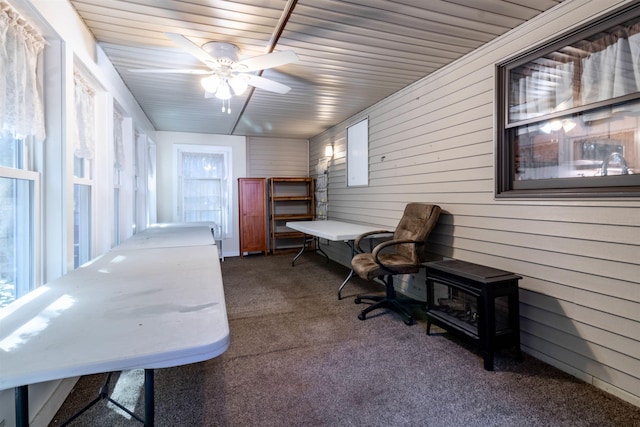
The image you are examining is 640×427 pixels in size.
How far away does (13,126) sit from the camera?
4.91ft

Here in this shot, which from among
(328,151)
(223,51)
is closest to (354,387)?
(223,51)

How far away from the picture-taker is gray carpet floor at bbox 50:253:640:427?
1630 millimetres

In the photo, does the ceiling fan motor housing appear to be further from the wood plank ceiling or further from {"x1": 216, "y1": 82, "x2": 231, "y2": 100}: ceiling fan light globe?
{"x1": 216, "y1": 82, "x2": 231, "y2": 100}: ceiling fan light globe

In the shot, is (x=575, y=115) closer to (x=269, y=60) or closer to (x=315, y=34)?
(x=315, y=34)

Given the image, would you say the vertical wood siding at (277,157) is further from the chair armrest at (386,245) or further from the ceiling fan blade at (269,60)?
the chair armrest at (386,245)

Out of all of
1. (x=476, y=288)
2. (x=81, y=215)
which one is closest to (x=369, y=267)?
(x=476, y=288)

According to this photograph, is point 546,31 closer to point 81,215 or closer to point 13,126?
point 13,126

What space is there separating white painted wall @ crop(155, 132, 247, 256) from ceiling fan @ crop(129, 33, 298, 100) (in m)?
3.29

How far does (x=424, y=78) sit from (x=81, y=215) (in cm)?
347

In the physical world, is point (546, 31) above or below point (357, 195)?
above

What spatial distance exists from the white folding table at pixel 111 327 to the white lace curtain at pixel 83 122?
1.07 meters

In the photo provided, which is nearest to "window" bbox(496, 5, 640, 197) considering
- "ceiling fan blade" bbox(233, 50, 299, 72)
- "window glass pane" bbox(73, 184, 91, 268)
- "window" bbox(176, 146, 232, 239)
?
"ceiling fan blade" bbox(233, 50, 299, 72)

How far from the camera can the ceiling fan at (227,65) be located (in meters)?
2.29

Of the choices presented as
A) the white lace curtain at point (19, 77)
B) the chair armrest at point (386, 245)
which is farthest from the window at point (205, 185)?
the white lace curtain at point (19, 77)
